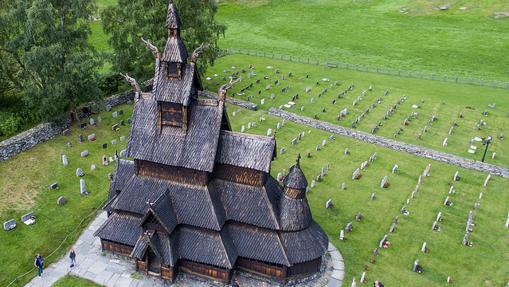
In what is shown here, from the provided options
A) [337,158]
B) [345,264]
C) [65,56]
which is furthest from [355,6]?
[345,264]

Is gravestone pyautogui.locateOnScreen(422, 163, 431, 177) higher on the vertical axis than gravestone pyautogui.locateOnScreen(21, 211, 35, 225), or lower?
higher

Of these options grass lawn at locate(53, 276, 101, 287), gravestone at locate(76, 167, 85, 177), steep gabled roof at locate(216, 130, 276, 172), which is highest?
steep gabled roof at locate(216, 130, 276, 172)

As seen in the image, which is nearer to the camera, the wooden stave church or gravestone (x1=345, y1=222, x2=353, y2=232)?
the wooden stave church

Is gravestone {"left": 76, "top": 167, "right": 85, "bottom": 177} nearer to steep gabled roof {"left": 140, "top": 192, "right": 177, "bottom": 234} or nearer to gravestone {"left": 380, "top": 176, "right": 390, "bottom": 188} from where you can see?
steep gabled roof {"left": 140, "top": 192, "right": 177, "bottom": 234}

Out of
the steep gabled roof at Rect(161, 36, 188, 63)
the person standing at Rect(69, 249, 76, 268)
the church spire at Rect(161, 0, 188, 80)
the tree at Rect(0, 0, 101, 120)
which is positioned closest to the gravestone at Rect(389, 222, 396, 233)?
the church spire at Rect(161, 0, 188, 80)

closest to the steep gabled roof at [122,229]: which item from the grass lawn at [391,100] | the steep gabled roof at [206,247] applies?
the steep gabled roof at [206,247]

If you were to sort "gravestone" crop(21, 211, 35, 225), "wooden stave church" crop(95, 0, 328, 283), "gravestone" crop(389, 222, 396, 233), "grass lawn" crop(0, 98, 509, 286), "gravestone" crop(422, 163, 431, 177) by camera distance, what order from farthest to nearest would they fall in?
1. "gravestone" crop(422, 163, 431, 177)
2. "gravestone" crop(389, 222, 396, 233)
3. "gravestone" crop(21, 211, 35, 225)
4. "grass lawn" crop(0, 98, 509, 286)
5. "wooden stave church" crop(95, 0, 328, 283)
